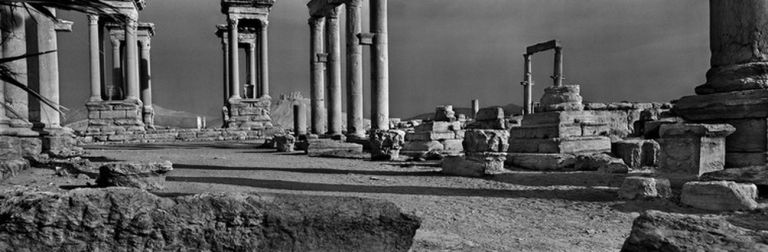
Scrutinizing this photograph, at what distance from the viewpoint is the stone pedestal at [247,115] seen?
29.5m

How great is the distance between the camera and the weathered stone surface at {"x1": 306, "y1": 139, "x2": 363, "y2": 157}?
16.3 meters

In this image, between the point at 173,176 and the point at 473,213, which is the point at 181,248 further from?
the point at 173,176

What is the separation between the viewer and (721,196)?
5754 mm

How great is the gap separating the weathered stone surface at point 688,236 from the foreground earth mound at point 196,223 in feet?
4.66

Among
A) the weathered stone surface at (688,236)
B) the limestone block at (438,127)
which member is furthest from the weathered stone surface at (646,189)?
the limestone block at (438,127)

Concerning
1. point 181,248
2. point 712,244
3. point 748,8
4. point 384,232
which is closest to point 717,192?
point 748,8

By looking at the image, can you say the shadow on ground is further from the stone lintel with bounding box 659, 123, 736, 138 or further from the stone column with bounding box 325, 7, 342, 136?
the stone column with bounding box 325, 7, 342, 136

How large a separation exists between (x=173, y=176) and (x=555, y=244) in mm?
7220

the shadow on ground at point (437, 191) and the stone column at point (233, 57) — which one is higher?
the stone column at point (233, 57)

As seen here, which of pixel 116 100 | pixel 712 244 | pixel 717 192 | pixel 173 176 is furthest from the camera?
pixel 116 100

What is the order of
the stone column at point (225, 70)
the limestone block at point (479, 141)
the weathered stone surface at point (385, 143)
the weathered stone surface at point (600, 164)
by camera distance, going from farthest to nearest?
the stone column at point (225, 70) → the weathered stone surface at point (385, 143) → the limestone block at point (479, 141) → the weathered stone surface at point (600, 164)

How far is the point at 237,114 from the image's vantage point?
1171 inches

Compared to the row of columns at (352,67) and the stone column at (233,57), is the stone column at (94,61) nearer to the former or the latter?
the stone column at (233,57)

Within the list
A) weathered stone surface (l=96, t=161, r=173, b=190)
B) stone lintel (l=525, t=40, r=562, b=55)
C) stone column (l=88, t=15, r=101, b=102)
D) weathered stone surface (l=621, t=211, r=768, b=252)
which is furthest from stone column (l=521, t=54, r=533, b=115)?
weathered stone surface (l=621, t=211, r=768, b=252)
